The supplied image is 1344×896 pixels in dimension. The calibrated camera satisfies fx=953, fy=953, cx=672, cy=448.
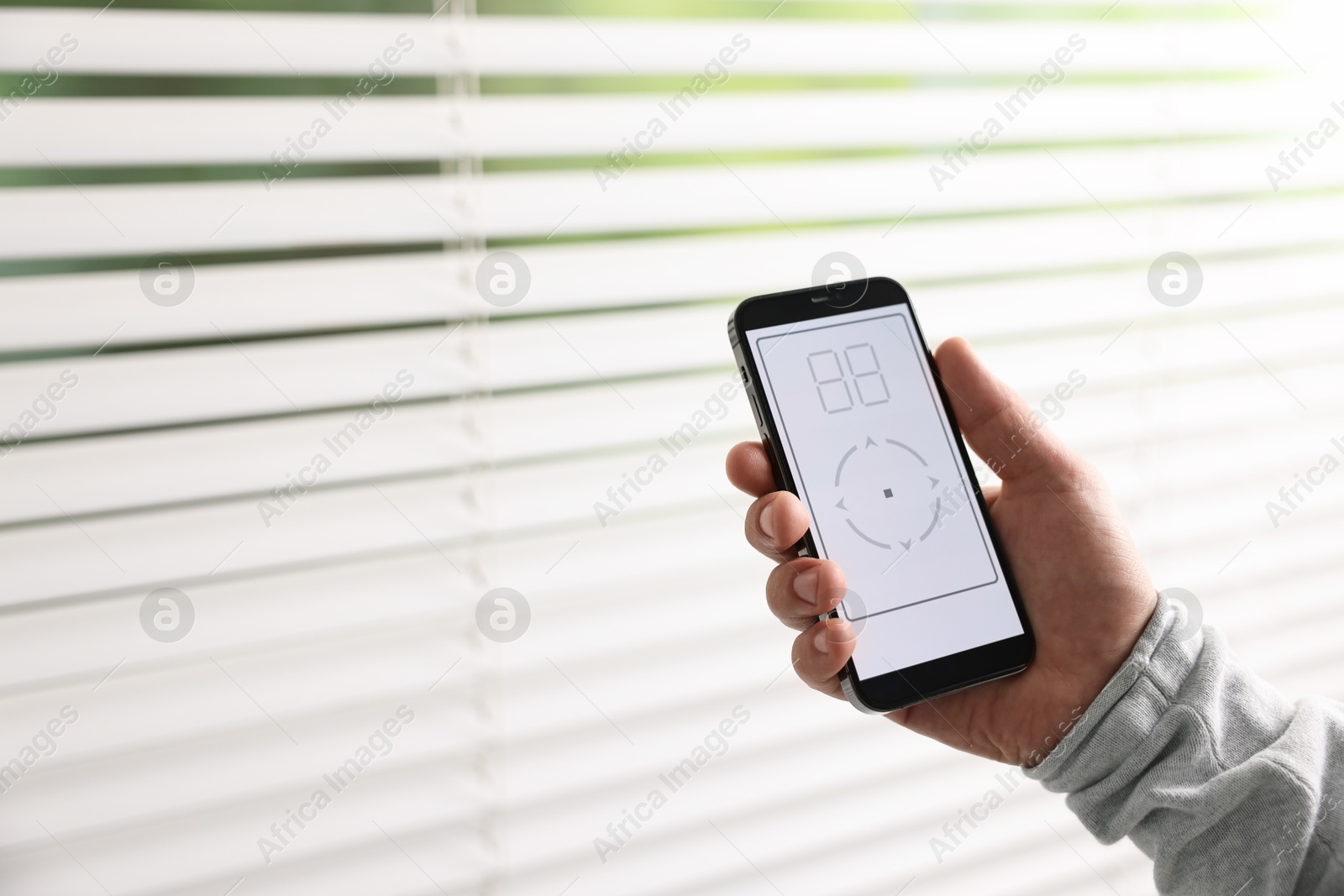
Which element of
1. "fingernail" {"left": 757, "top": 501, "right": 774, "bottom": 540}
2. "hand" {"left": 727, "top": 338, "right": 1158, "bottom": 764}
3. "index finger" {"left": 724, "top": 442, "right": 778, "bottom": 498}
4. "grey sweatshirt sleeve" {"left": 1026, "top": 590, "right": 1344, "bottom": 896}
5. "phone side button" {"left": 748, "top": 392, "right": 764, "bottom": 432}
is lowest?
"grey sweatshirt sleeve" {"left": 1026, "top": 590, "right": 1344, "bottom": 896}

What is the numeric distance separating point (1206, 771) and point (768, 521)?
37 cm

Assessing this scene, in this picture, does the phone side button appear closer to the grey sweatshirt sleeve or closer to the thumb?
the thumb

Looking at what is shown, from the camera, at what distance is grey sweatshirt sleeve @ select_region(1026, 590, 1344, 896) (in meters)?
0.67

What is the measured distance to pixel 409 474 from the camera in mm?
825

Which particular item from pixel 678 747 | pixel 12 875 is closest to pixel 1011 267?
pixel 678 747

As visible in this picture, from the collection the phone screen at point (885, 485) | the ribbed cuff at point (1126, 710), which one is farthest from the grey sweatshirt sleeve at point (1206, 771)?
the phone screen at point (885, 485)

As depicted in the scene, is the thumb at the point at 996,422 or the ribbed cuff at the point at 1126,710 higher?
the thumb at the point at 996,422

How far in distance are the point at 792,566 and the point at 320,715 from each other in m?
0.42

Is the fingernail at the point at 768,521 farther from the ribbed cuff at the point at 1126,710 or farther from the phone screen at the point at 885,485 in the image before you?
the ribbed cuff at the point at 1126,710

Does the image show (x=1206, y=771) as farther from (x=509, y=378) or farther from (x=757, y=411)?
(x=509, y=378)

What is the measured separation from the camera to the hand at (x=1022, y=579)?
729mm

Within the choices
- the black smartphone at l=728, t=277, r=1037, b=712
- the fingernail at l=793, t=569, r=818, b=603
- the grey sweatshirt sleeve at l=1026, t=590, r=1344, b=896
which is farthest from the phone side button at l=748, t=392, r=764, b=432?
the grey sweatshirt sleeve at l=1026, t=590, r=1344, b=896

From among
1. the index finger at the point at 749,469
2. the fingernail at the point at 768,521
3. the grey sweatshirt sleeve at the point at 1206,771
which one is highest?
the index finger at the point at 749,469

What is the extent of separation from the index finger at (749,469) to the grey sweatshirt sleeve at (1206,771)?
0.31 m
